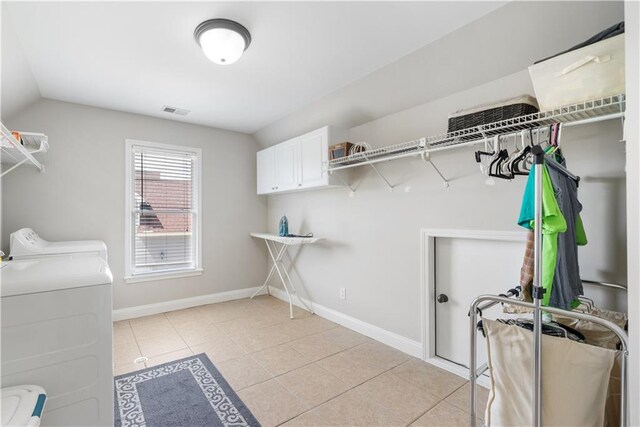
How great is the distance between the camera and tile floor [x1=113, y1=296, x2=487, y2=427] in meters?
1.92

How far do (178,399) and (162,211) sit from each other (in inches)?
101

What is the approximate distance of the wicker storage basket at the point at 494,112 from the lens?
171 centimetres

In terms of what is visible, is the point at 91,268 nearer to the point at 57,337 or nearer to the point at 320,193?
the point at 57,337

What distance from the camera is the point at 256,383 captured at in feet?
7.41

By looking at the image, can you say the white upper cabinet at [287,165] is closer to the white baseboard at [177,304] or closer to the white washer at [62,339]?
the white baseboard at [177,304]

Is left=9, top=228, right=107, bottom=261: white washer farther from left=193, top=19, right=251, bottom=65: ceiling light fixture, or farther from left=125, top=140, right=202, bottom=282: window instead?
left=193, top=19, right=251, bottom=65: ceiling light fixture

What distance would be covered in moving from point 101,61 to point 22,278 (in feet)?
6.88

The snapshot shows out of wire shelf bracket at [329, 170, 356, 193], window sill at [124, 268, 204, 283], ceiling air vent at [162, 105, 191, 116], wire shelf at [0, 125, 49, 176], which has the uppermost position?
ceiling air vent at [162, 105, 191, 116]

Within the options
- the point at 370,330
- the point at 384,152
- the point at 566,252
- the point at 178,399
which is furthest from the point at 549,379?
the point at 178,399

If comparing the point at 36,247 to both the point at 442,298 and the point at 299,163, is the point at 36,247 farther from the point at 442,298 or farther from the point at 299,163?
the point at 442,298

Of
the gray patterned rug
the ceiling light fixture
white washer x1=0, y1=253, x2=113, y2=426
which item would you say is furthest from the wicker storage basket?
the gray patterned rug

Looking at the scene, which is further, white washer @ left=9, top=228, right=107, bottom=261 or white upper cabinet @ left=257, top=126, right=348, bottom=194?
white upper cabinet @ left=257, top=126, right=348, bottom=194

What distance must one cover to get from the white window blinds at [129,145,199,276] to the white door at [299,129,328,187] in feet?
5.60

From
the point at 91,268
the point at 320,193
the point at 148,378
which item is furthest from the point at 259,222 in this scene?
the point at 91,268
